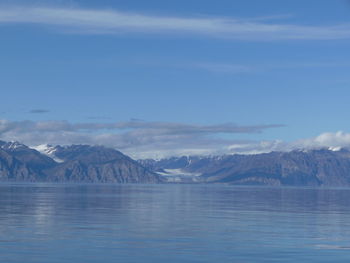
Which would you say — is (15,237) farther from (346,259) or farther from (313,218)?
(313,218)

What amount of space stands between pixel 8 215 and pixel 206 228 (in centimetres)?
3435

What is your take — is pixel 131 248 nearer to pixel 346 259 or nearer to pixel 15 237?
pixel 15 237

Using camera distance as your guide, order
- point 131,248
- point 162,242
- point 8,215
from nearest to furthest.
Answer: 1. point 131,248
2. point 162,242
3. point 8,215

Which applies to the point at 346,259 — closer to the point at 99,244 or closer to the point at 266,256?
the point at 266,256

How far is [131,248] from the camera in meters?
62.9

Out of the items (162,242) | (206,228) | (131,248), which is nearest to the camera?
(131,248)

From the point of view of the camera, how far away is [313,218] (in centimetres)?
10462

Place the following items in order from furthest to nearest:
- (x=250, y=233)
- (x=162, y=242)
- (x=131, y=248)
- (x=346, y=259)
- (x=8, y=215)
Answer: (x=8, y=215) < (x=250, y=233) < (x=162, y=242) < (x=131, y=248) < (x=346, y=259)

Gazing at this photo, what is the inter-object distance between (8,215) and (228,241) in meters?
44.0

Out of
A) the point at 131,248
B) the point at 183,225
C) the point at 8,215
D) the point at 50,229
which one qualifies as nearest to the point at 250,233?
the point at 183,225

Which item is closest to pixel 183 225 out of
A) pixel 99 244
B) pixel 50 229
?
pixel 50 229

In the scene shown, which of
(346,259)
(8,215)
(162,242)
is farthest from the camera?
(8,215)

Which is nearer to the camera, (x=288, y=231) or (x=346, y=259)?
(x=346, y=259)

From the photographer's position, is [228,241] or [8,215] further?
[8,215]
